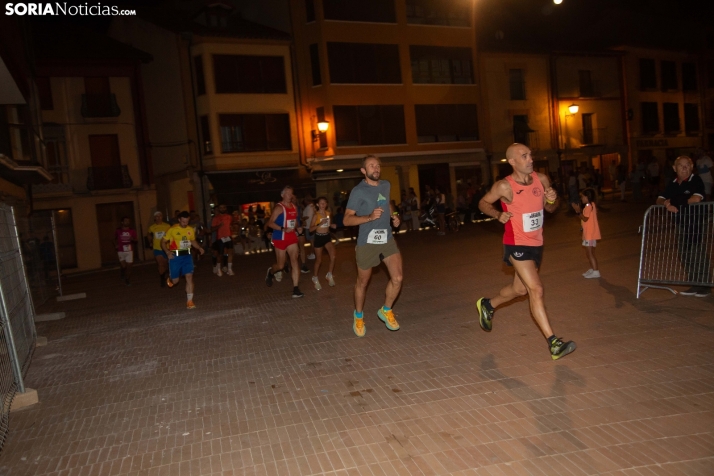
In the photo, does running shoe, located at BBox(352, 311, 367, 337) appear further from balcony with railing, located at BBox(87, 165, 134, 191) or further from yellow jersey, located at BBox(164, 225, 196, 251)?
balcony with railing, located at BBox(87, 165, 134, 191)

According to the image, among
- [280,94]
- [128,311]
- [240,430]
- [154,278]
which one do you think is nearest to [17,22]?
[154,278]

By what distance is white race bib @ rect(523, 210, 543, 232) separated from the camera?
18.5 feet

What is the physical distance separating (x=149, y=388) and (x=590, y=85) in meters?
38.2

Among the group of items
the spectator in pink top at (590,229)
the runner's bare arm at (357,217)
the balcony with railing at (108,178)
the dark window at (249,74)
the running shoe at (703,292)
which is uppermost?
the dark window at (249,74)

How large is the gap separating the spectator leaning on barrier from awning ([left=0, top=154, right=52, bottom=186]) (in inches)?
555

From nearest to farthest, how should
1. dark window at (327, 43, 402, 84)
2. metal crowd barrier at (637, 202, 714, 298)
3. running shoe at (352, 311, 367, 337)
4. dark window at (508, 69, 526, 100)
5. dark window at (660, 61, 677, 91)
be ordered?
running shoe at (352, 311, 367, 337)
metal crowd barrier at (637, 202, 714, 298)
dark window at (327, 43, 402, 84)
dark window at (508, 69, 526, 100)
dark window at (660, 61, 677, 91)

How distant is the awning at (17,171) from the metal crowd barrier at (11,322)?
23.4 feet

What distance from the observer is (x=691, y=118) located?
42844 millimetres

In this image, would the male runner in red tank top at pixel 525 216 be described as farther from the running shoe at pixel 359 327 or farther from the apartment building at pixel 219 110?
the apartment building at pixel 219 110

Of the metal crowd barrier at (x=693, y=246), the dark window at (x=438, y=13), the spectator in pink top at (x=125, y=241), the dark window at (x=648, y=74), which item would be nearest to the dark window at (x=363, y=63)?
the dark window at (x=438, y=13)

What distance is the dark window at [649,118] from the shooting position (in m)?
39.9

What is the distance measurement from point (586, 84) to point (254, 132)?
22.2 m

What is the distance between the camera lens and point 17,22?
19938mm

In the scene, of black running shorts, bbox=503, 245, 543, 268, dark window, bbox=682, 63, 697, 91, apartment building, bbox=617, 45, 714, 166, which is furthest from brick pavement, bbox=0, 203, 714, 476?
dark window, bbox=682, 63, 697, 91
